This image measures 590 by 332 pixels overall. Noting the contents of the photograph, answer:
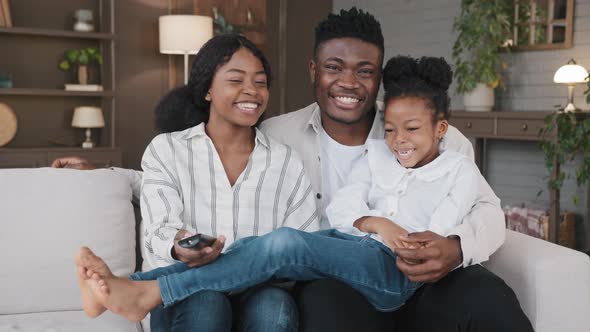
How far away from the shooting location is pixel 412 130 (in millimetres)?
2002

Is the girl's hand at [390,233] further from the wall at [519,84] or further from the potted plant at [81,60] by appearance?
the potted plant at [81,60]

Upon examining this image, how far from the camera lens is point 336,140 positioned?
2328 millimetres

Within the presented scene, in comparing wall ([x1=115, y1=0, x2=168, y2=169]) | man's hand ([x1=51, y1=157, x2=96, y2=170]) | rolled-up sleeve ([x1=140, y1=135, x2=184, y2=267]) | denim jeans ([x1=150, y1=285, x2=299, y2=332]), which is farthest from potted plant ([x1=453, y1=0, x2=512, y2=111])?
denim jeans ([x1=150, y1=285, x2=299, y2=332])

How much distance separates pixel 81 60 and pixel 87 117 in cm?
42

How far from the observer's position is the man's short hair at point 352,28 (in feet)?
7.39

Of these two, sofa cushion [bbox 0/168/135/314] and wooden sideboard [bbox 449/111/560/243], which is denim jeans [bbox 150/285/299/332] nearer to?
sofa cushion [bbox 0/168/135/314]

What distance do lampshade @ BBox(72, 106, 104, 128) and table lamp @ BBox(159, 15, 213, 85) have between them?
0.72 m

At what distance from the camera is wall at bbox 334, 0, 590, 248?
15.7ft

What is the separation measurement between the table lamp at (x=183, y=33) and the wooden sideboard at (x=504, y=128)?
200 centimetres

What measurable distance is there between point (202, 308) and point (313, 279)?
11.8 inches

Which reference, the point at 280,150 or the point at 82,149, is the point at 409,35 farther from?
the point at 280,150

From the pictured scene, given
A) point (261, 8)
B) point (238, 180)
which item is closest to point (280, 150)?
point (238, 180)

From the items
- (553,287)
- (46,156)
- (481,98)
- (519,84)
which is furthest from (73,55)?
(553,287)

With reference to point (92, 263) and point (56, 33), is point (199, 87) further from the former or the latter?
point (56, 33)
